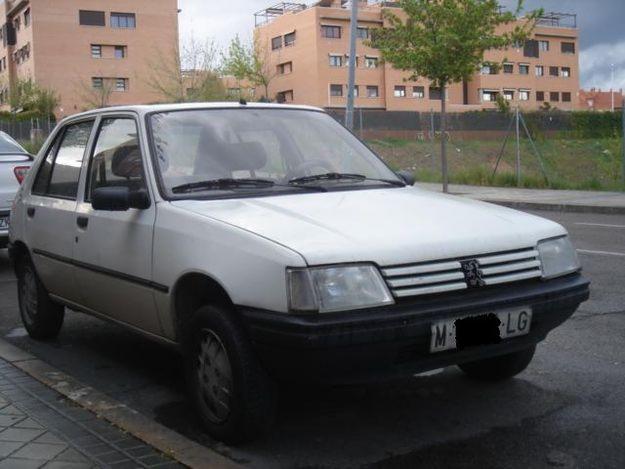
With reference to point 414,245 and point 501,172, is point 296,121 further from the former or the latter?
point 501,172

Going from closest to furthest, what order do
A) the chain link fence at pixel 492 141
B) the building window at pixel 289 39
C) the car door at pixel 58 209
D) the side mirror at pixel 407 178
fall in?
the side mirror at pixel 407 178 < the car door at pixel 58 209 < the chain link fence at pixel 492 141 < the building window at pixel 289 39

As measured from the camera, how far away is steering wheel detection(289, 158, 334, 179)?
480cm

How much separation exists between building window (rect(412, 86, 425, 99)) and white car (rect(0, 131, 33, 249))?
6571cm

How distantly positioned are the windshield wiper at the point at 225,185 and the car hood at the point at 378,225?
0.15 meters

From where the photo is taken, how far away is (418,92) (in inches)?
2943

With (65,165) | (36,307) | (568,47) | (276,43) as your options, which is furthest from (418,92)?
(65,165)

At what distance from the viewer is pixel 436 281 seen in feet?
12.1

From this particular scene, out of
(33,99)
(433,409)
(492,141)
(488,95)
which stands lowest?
(433,409)

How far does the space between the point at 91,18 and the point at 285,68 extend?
17.4 m

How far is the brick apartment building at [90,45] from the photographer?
222ft

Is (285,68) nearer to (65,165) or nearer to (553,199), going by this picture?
(553,199)

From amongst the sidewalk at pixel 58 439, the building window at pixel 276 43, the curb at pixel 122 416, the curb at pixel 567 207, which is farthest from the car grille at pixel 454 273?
the building window at pixel 276 43

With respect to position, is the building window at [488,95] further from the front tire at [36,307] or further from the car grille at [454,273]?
the car grille at [454,273]

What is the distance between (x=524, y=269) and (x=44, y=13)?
70.0 metres
